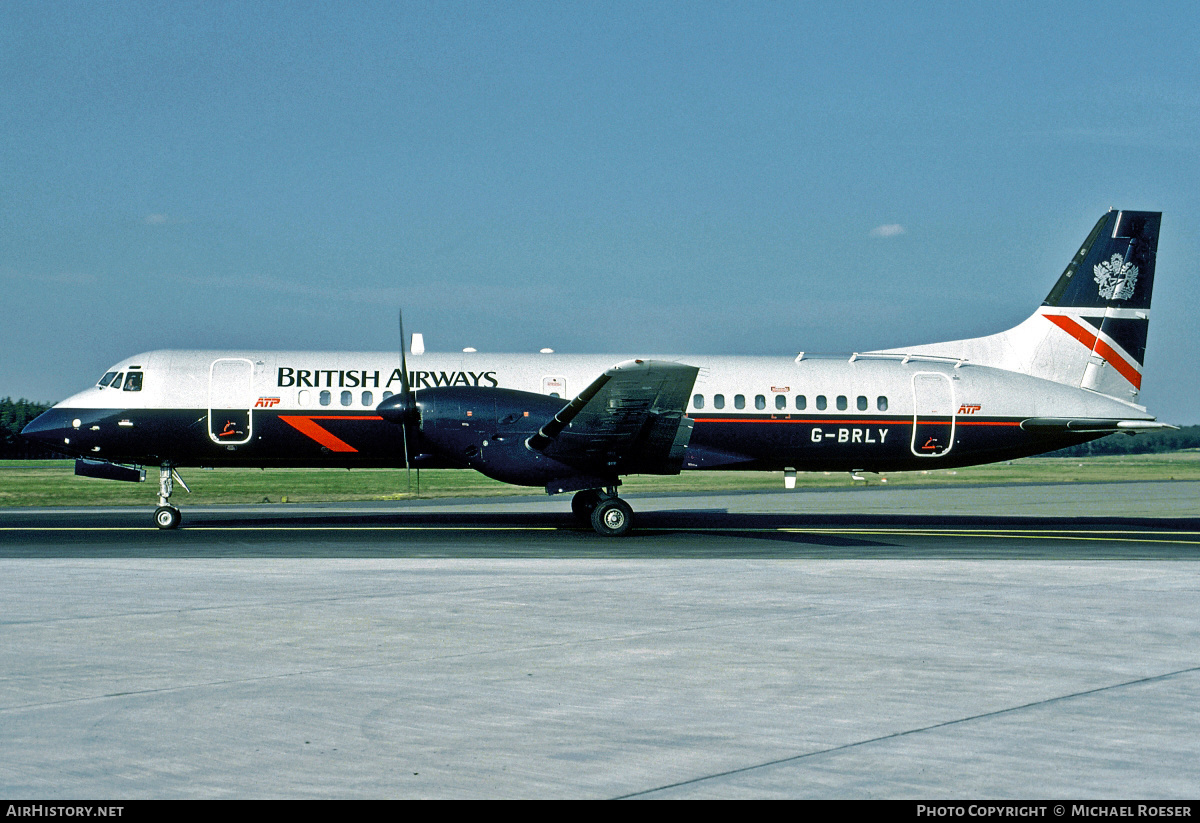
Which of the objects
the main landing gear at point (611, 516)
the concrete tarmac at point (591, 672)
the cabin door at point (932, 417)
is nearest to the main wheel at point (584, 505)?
the main landing gear at point (611, 516)

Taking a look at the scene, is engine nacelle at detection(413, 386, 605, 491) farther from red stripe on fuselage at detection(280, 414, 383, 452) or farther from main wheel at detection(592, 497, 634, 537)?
red stripe on fuselage at detection(280, 414, 383, 452)

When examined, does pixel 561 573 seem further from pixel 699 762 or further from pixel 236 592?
pixel 699 762

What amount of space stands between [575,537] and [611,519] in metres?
0.81

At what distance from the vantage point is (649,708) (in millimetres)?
7051

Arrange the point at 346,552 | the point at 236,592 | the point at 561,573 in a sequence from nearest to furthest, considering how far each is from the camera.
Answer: the point at 236,592
the point at 561,573
the point at 346,552

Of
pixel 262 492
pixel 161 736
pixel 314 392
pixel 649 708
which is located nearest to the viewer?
pixel 161 736

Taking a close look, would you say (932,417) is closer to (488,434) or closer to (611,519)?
(611,519)

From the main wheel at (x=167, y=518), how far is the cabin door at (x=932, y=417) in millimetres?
15335

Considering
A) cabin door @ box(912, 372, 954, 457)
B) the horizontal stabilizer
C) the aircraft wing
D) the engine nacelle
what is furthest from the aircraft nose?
the horizontal stabilizer

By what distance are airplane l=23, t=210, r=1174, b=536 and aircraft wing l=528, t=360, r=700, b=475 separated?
53 millimetres

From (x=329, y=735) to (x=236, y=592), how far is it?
6.73 m

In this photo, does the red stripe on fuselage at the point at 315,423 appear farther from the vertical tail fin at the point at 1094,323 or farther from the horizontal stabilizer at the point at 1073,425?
the horizontal stabilizer at the point at 1073,425

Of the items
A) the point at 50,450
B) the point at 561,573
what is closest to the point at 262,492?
the point at 50,450
